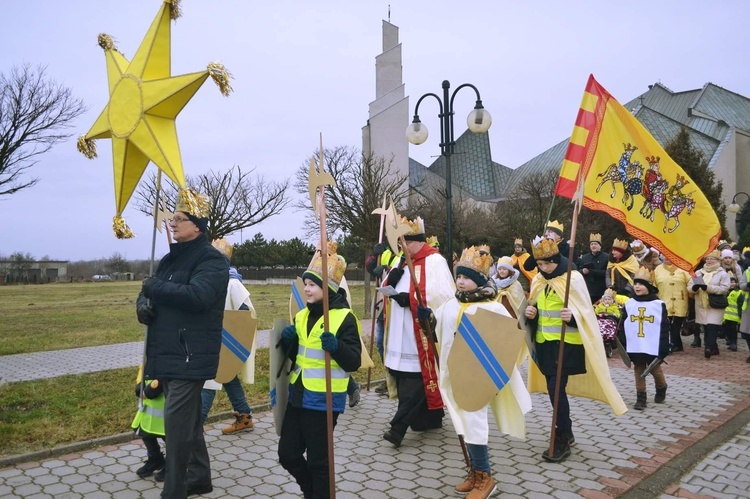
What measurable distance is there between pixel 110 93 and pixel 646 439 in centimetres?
590

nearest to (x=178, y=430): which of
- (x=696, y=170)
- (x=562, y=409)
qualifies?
(x=562, y=409)

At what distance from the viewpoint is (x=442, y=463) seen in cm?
545

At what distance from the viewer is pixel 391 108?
4834cm

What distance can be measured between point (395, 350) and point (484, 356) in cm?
169

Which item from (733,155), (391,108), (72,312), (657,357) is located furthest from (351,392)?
(733,155)

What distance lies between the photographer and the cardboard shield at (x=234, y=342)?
18.5 feet

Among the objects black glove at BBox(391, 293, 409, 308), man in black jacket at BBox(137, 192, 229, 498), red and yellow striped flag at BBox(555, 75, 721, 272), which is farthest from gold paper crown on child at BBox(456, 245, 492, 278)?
red and yellow striped flag at BBox(555, 75, 721, 272)

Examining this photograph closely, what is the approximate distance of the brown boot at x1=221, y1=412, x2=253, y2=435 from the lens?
250 inches

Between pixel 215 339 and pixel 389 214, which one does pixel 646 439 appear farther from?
pixel 215 339

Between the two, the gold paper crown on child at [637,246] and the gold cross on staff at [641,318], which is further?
the gold paper crown on child at [637,246]

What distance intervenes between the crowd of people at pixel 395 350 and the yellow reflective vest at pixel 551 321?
0.01 meters

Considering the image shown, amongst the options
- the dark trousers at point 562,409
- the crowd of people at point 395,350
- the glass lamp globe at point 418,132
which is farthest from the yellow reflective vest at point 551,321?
the glass lamp globe at point 418,132

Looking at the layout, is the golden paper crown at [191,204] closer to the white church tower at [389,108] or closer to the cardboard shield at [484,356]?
the cardboard shield at [484,356]

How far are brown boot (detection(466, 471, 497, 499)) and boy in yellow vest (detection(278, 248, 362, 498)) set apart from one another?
1214mm
